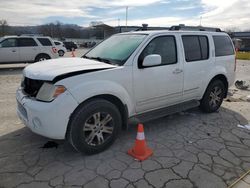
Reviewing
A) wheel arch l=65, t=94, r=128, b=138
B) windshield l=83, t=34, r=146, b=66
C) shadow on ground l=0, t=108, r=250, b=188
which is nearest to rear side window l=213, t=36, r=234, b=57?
shadow on ground l=0, t=108, r=250, b=188

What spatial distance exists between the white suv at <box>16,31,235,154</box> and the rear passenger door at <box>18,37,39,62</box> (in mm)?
9721

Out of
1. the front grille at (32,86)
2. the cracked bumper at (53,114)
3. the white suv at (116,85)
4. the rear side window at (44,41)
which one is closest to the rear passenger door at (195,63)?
the white suv at (116,85)

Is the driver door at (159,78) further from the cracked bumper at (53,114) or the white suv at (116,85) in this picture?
the cracked bumper at (53,114)

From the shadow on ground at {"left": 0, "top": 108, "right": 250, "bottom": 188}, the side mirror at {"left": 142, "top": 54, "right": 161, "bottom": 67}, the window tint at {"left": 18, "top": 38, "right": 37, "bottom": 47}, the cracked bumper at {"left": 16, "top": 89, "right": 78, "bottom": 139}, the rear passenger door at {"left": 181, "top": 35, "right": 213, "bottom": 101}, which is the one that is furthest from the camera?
the window tint at {"left": 18, "top": 38, "right": 37, "bottom": 47}

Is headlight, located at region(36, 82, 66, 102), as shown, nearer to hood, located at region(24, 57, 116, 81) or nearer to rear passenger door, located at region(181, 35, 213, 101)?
hood, located at region(24, 57, 116, 81)

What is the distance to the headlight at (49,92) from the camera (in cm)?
315

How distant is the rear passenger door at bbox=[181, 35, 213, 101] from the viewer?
15.5 ft

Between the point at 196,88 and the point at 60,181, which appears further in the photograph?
the point at 196,88

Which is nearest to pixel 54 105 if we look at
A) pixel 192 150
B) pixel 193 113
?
pixel 192 150

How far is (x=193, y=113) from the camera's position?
565 cm

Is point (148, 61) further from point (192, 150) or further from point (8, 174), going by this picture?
point (8, 174)

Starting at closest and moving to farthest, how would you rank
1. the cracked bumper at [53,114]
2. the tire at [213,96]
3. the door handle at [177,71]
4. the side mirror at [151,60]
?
the cracked bumper at [53,114], the side mirror at [151,60], the door handle at [177,71], the tire at [213,96]

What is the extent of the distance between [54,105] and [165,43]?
7.78ft

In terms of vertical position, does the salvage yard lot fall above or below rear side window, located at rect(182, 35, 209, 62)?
below
